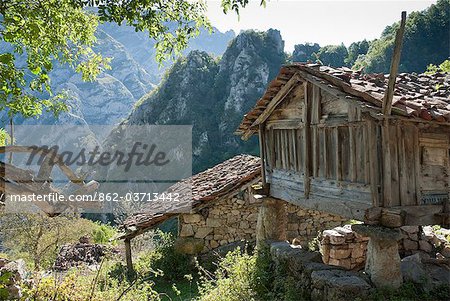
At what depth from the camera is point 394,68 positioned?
432cm

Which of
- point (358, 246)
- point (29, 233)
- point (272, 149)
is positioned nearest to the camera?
point (358, 246)

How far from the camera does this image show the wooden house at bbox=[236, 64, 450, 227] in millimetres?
4836

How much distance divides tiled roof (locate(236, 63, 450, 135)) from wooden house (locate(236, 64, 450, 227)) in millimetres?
14

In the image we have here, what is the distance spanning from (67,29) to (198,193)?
6550mm

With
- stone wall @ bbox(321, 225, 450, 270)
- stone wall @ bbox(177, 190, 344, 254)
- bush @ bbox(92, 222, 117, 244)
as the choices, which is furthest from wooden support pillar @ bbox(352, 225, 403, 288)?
bush @ bbox(92, 222, 117, 244)

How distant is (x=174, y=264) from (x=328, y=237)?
16.7 feet

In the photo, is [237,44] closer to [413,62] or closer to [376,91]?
[413,62]

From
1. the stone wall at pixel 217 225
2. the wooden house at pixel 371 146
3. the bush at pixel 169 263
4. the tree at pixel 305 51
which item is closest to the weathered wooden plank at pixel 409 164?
the wooden house at pixel 371 146

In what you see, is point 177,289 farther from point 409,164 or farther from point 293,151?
point 409,164

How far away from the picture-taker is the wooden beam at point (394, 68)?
4.07 meters

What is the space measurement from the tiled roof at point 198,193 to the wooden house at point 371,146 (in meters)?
3.91

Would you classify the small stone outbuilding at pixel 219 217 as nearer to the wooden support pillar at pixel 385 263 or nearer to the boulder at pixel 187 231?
the boulder at pixel 187 231

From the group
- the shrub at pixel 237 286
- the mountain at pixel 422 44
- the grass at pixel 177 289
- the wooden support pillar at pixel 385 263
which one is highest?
the mountain at pixel 422 44

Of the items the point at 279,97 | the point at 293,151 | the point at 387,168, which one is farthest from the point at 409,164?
the point at 279,97
